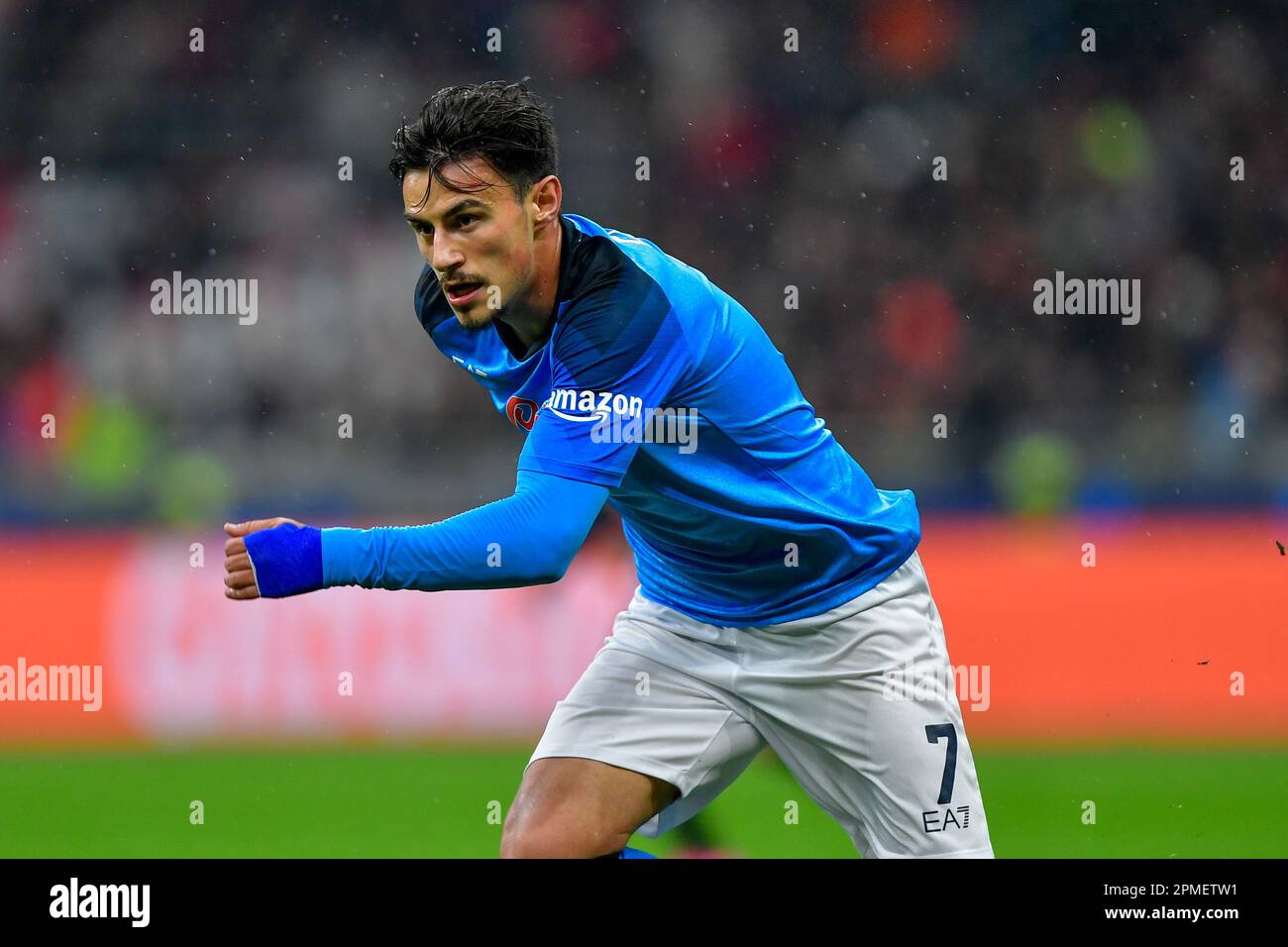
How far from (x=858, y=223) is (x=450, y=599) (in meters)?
4.56

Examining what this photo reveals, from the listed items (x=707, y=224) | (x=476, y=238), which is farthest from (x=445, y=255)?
(x=707, y=224)

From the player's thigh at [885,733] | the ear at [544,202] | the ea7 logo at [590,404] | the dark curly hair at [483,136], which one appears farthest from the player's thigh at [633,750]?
the dark curly hair at [483,136]

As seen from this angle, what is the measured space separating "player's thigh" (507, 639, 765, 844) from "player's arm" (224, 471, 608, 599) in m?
0.54

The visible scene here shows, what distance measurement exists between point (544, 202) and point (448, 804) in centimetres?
298

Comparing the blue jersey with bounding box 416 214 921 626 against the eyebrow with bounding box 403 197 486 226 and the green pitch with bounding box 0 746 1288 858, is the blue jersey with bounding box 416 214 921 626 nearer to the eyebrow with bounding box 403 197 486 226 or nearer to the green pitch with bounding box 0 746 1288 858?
the eyebrow with bounding box 403 197 486 226

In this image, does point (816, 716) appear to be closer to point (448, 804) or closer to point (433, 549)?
point (433, 549)

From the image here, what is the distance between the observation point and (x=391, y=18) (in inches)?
409

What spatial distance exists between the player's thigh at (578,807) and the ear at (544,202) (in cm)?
116

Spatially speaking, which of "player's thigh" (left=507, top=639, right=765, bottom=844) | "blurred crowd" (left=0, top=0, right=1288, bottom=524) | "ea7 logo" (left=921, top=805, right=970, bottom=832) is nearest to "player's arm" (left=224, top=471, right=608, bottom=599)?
"player's thigh" (left=507, top=639, right=765, bottom=844)

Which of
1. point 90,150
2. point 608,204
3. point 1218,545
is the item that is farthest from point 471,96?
point 90,150

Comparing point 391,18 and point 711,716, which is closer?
point 711,716

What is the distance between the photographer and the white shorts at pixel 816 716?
11.1ft

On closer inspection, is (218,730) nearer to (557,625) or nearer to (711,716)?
(557,625)

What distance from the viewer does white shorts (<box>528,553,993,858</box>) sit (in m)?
3.39
